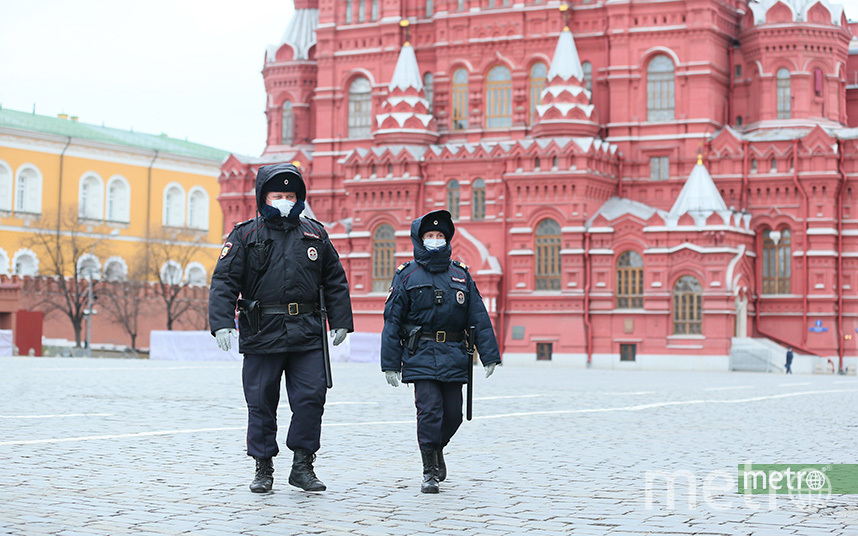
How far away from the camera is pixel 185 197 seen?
87625 millimetres

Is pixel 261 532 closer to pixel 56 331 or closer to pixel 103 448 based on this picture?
pixel 103 448

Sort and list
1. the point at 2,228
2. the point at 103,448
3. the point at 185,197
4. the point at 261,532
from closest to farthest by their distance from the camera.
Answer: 1. the point at 261,532
2. the point at 103,448
3. the point at 2,228
4. the point at 185,197

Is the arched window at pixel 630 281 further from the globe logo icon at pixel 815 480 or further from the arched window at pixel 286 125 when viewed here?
the globe logo icon at pixel 815 480

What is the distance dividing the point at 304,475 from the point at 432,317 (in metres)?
1.64

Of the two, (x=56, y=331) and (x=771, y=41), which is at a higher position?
(x=771, y=41)

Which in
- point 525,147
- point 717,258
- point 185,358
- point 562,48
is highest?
point 562,48

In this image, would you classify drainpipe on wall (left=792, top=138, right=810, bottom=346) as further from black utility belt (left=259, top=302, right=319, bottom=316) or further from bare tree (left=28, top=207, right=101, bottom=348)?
black utility belt (left=259, top=302, right=319, bottom=316)

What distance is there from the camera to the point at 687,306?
48.8m

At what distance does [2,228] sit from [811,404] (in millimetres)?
62074

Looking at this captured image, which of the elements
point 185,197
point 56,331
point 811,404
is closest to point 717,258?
point 811,404

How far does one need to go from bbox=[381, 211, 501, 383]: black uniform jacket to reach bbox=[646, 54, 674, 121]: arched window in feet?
144

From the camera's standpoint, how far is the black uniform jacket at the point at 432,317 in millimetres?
10336

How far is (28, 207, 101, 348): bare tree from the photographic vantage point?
6594 cm

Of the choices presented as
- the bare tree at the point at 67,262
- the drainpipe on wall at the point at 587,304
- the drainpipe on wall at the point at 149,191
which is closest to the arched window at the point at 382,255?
the drainpipe on wall at the point at 587,304
